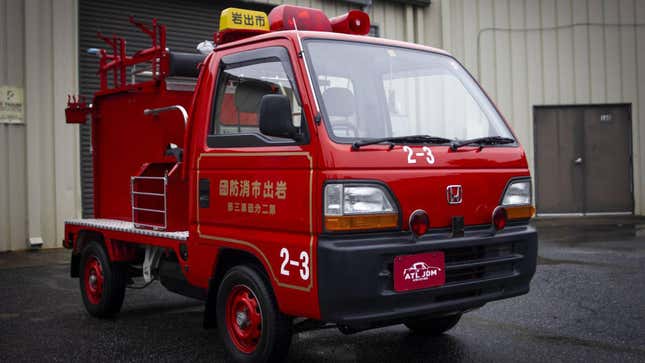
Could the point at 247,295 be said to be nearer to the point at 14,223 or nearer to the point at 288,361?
the point at 288,361

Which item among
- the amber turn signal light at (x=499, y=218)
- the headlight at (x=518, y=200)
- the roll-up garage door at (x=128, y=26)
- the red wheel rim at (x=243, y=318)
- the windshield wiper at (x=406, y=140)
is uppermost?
the roll-up garage door at (x=128, y=26)

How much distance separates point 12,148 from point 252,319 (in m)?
7.83

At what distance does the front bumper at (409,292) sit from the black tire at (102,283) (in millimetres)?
3001

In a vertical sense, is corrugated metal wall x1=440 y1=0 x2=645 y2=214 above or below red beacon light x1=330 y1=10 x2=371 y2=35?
above

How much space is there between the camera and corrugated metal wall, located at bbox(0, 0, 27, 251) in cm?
1092

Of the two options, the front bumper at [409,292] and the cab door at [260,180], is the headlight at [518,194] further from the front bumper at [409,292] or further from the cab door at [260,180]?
the cab door at [260,180]

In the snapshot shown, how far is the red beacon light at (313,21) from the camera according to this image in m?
5.26

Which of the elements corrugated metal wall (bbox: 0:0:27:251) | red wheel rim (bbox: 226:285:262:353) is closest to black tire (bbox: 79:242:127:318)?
red wheel rim (bbox: 226:285:262:353)

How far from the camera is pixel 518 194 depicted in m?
4.85

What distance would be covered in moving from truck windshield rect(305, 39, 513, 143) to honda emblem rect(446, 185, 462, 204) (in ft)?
1.36

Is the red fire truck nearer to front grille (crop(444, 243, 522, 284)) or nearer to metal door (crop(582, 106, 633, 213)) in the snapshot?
front grille (crop(444, 243, 522, 284))

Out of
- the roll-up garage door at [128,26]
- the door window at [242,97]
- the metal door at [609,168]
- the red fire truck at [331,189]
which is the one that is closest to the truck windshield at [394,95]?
the red fire truck at [331,189]

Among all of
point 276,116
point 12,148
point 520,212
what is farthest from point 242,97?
point 12,148

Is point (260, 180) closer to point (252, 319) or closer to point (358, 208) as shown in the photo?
point (358, 208)
